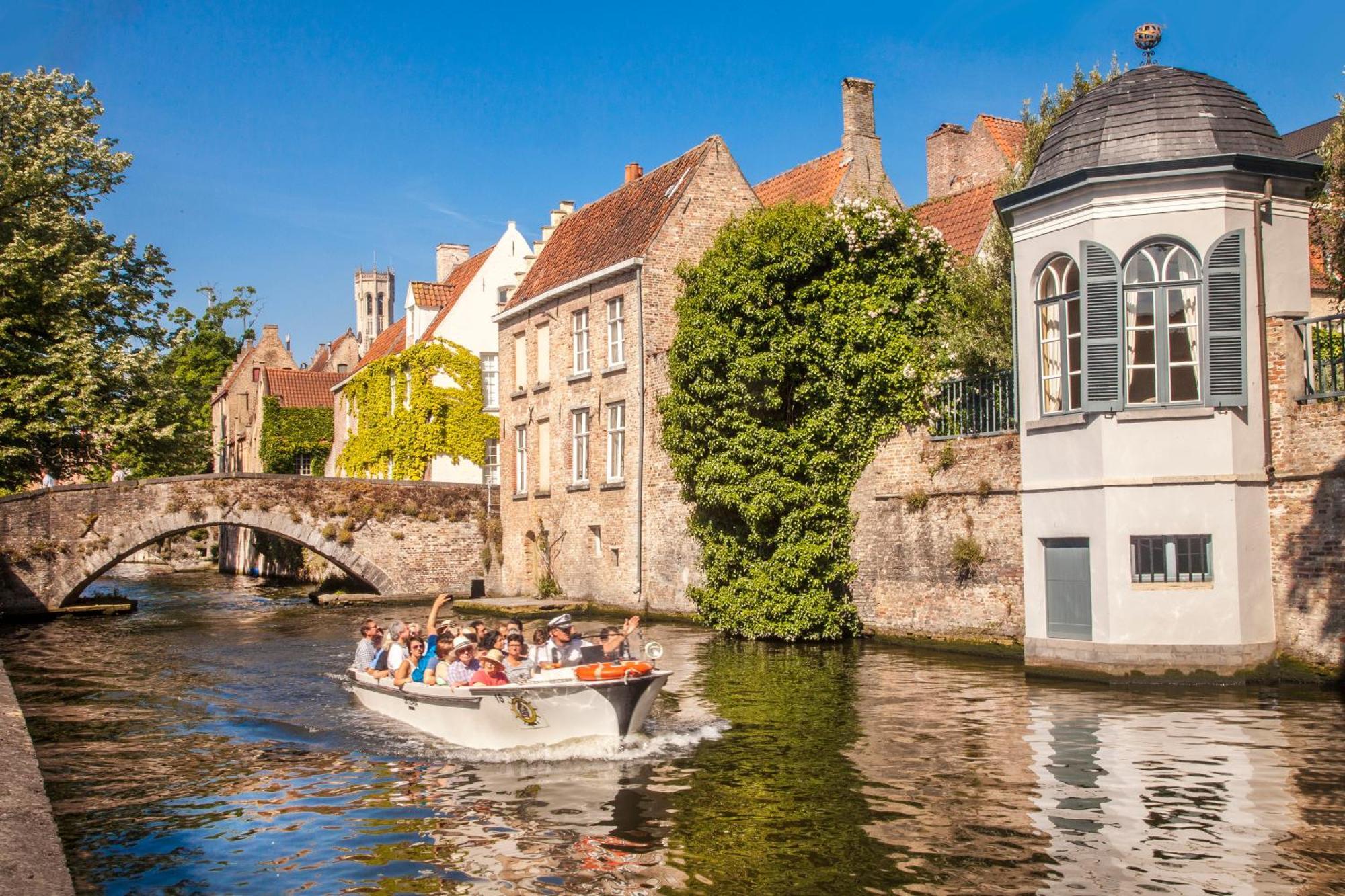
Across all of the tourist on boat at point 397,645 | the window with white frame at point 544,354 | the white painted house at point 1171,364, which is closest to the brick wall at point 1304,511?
the white painted house at point 1171,364

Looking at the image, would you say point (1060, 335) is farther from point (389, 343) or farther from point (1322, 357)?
point (389, 343)

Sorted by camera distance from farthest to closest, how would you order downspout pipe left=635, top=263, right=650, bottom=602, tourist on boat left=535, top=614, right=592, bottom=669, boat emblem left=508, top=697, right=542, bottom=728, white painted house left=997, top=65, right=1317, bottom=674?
downspout pipe left=635, top=263, right=650, bottom=602, white painted house left=997, top=65, right=1317, bottom=674, tourist on boat left=535, top=614, right=592, bottom=669, boat emblem left=508, top=697, right=542, bottom=728

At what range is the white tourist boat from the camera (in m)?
13.3

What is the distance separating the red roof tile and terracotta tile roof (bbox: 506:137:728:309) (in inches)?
437

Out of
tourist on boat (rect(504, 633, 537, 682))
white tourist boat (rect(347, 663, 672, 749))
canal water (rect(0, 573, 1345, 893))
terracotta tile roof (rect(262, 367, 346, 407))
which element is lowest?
canal water (rect(0, 573, 1345, 893))

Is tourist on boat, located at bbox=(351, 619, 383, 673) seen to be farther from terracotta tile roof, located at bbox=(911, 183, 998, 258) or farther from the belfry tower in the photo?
the belfry tower

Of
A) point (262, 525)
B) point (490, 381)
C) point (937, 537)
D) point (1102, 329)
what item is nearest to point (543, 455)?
point (490, 381)

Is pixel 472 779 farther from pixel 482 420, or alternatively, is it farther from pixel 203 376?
pixel 203 376

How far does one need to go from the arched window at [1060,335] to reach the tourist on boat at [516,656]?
321 inches

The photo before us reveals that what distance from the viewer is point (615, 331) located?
32.1m

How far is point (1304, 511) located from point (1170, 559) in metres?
1.75

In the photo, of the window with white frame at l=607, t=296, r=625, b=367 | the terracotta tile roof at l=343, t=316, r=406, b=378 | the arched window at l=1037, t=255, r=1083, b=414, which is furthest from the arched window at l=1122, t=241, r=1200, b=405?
the terracotta tile roof at l=343, t=316, r=406, b=378

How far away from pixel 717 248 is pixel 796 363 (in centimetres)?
327

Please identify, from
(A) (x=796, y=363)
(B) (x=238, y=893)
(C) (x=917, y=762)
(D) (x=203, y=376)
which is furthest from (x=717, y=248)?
(D) (x=203, y=376)
